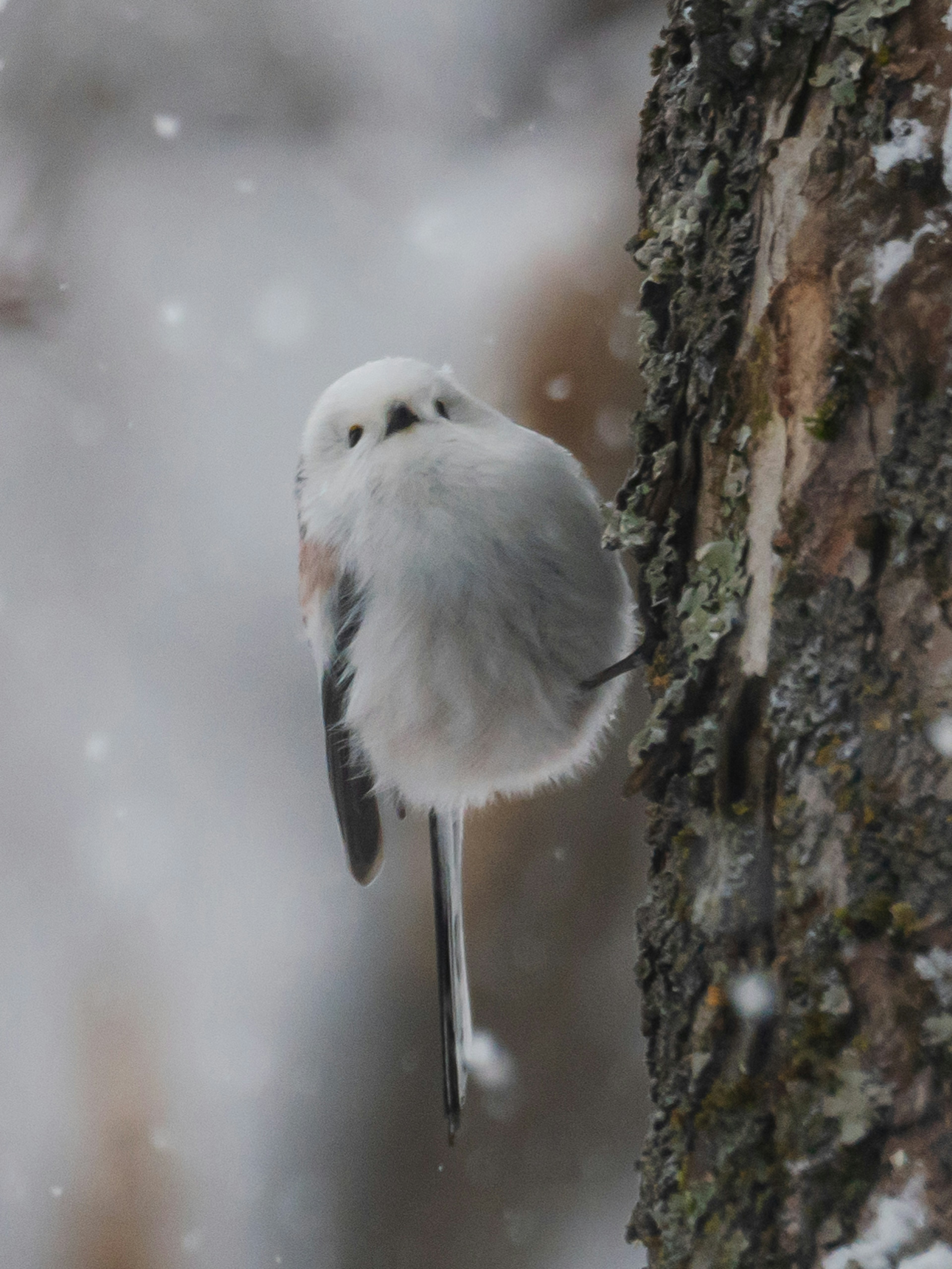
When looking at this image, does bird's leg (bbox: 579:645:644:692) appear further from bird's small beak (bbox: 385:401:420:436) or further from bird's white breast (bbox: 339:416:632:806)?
bird's small beak (bbox: 385:401:420:436)

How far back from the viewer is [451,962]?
1.37 metres

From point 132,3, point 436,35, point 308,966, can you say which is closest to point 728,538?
point 308,966

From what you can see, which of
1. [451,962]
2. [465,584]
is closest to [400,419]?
[465,584]

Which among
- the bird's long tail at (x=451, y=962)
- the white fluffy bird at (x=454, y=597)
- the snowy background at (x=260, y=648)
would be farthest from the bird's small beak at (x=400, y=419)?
the snowy background at (x=260, y=648)

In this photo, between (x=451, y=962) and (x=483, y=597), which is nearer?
(x=483, y=597)

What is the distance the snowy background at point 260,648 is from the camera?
109 inches

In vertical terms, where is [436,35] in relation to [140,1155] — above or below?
above

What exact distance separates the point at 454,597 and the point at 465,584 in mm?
21

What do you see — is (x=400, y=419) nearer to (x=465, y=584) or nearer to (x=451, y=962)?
(x=465, y=584)

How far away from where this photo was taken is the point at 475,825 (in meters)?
2.87

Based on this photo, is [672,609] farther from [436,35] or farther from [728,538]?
[436,35]

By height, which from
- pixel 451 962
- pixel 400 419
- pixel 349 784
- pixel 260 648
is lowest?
pixel 260 648

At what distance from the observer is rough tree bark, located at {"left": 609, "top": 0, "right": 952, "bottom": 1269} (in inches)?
26.2

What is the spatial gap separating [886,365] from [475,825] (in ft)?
7.50
